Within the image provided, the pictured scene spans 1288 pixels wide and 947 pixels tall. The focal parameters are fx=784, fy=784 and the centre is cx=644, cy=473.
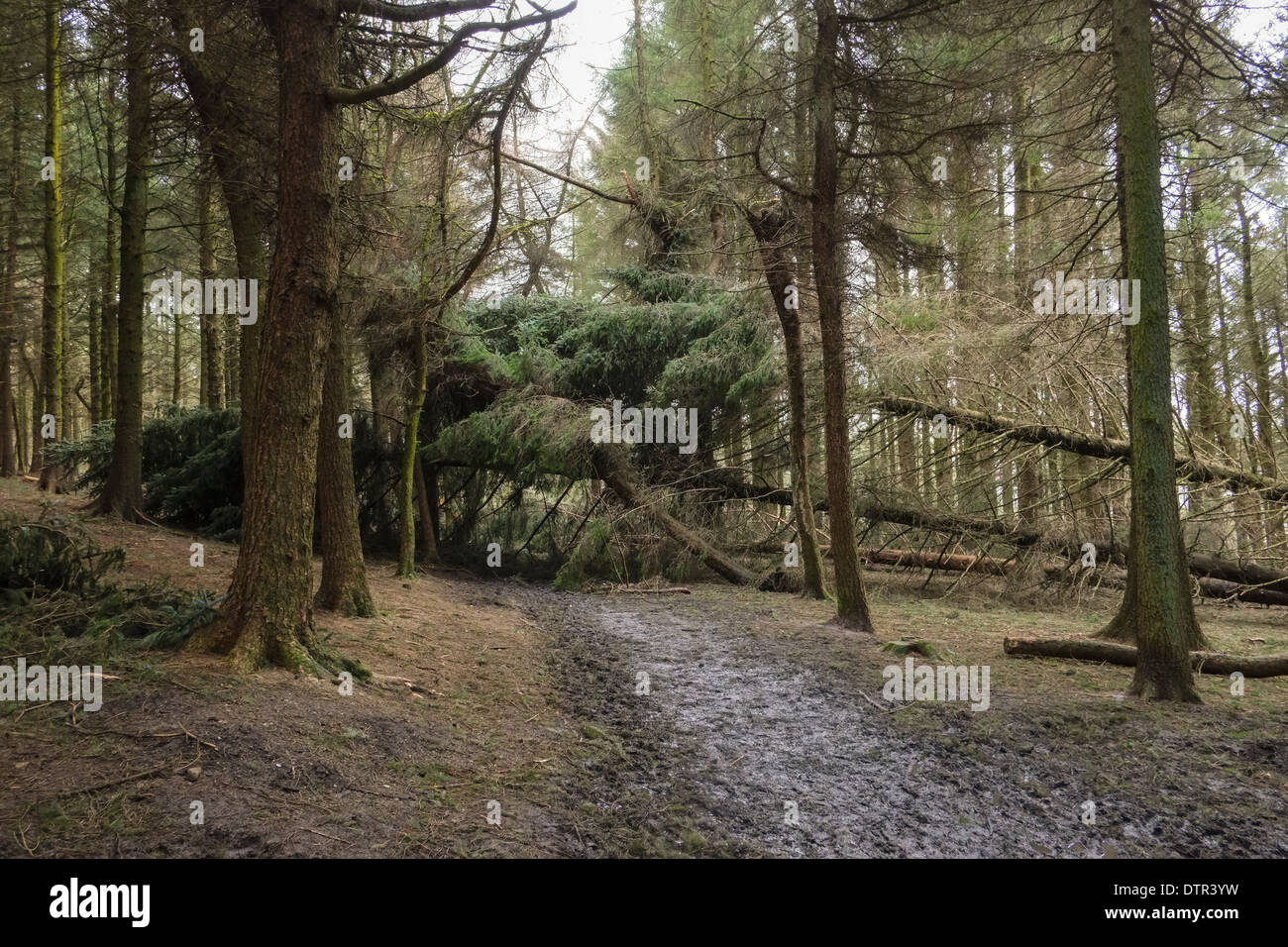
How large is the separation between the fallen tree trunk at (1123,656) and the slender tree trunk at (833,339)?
5.78 ft

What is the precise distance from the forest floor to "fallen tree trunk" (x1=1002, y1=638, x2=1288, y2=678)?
0.43ft

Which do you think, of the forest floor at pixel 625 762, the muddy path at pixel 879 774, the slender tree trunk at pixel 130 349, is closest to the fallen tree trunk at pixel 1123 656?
the forest floor at pixel 625 762

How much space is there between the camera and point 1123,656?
732 centimetres

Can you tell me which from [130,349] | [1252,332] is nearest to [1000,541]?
[1252,332]

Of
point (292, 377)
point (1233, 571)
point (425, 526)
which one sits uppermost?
point (292, 377)

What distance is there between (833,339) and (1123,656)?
4.39 m

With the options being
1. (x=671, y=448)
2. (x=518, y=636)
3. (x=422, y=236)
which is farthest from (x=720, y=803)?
(x=671, y=448)

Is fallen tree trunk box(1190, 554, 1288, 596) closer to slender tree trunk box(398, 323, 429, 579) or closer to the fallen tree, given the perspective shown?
the fallen tree

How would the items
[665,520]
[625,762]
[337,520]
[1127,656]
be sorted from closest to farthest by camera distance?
[625,762] < [1127,656] < [337,520] < [665,520]

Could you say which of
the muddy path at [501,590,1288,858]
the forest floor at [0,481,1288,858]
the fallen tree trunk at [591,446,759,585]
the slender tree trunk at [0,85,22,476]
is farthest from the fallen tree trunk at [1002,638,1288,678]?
the slender tree trunk at [0,85,22,476]

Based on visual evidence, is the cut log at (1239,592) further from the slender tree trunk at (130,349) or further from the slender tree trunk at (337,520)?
the slender tree trunk at (130,349)

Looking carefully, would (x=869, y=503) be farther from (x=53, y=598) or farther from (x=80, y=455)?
(x=80, y=455)

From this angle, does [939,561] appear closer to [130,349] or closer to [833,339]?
[833,339]

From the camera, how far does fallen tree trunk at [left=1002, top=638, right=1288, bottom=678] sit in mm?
6637
